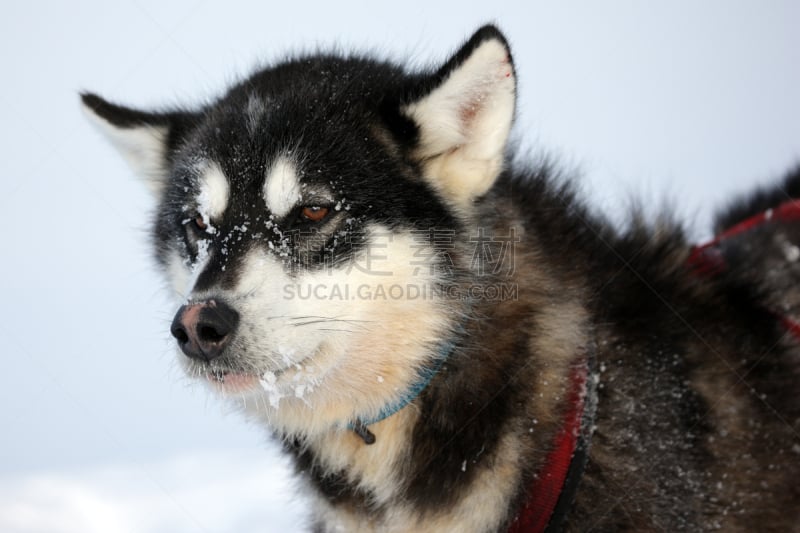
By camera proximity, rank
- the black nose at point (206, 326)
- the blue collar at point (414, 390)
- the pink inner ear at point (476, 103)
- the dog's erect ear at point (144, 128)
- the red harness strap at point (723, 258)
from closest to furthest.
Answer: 1. the black nose at point (206, 326)
2. the pink inner ear at point (476, 103)
3. the blue collar at point (414, 390)
4. the red harness strap at point (723, 258)
5. the dog's erect ear at point (144, 128)

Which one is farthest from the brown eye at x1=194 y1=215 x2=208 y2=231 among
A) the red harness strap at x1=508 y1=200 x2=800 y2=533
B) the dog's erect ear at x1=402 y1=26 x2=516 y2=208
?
the red harness strap at x1=508 y1=200 x2=800 y2=533

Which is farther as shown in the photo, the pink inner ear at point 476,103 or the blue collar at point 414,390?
the blue collar at point 414,390

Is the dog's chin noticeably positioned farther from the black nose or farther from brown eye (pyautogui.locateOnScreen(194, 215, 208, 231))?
brown eye (pyautogui.locateOnScreen(194, 215, 208, 231))

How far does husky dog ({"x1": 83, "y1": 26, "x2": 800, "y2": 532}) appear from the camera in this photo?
246 centimetres

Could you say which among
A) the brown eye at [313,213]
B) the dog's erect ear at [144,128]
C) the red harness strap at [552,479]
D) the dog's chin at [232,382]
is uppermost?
the brown eye at [313,213]

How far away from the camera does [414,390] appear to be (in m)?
2.58

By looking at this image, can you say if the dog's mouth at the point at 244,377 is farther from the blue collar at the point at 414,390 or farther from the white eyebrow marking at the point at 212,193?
the white eyebrow marking at the point at 212,193

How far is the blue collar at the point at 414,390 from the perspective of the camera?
8.45 feet

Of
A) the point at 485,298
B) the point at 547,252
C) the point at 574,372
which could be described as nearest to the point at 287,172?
the point at 485,298

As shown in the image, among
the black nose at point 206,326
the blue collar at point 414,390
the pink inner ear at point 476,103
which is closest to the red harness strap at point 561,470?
the blue collar at point 414,390

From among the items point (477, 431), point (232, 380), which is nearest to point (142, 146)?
point (232, 380)

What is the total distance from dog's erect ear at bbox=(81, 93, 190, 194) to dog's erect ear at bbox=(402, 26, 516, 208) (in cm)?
126

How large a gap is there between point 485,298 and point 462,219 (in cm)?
30

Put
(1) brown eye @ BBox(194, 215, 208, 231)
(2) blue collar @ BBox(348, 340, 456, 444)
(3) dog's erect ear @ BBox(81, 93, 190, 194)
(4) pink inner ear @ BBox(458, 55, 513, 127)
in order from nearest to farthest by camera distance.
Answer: (4) pink inner ear @ BBox(458, 55, 513, 127), (2) blue collar @ BBox(348, 340, 456, 444), (1) brown eye @ BBox(194, 215, 208, 231), (3) dog's erect ear @ BBox(81, 93, 190, 194)
